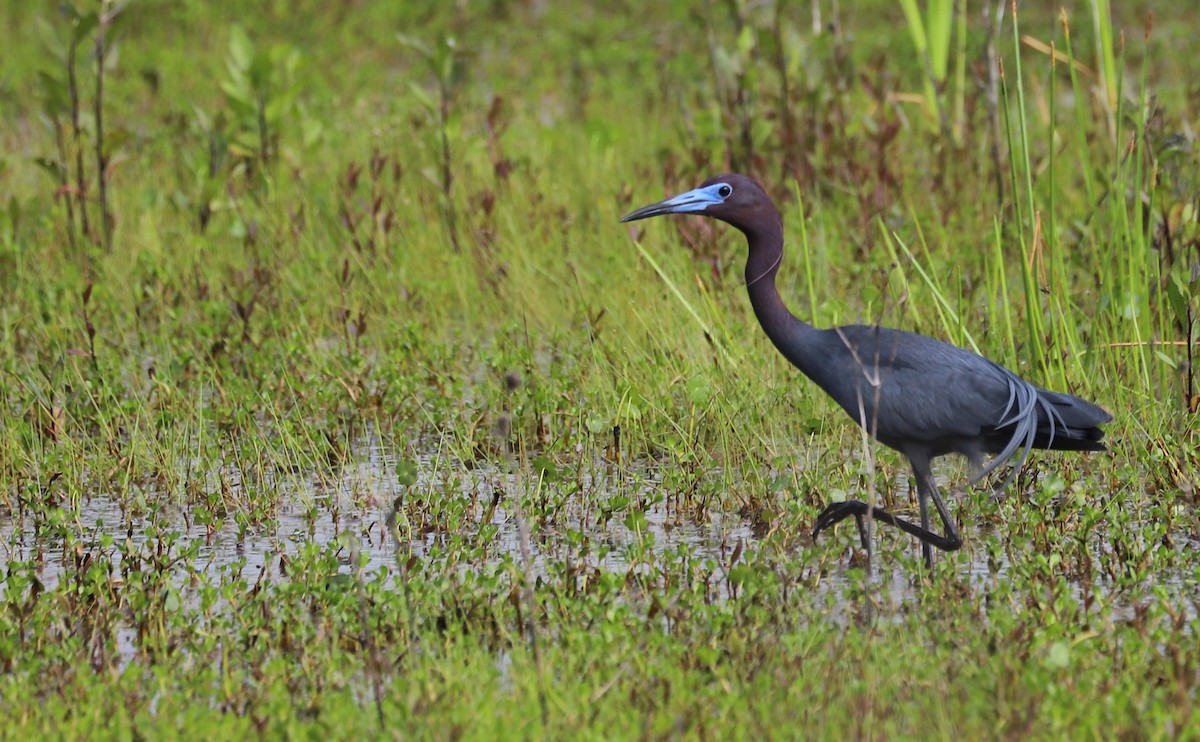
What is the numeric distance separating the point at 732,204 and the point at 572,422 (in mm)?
1047

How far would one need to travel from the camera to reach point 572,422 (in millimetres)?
5406

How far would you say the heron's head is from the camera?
4746 mm

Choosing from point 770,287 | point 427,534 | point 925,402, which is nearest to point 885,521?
point 925,402

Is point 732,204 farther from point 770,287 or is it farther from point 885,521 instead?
point 885,521

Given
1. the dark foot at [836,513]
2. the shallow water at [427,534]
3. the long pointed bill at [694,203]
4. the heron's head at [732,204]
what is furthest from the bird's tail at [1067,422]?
the long pointed bill at [694,203]

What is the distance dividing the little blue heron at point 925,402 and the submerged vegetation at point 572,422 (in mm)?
157

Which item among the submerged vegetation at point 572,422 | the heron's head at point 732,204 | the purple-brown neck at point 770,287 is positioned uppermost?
the heron's head at point 732,204

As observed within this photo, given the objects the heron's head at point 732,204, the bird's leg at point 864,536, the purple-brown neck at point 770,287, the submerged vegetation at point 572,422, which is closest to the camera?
the submerged vegetation at point 572,422

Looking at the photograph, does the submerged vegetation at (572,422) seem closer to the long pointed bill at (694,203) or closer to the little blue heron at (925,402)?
the little blue heron at (925,402)

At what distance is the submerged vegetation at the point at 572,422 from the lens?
11.3 feet

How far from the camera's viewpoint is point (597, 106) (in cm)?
1063

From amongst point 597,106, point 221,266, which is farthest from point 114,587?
point 597,106

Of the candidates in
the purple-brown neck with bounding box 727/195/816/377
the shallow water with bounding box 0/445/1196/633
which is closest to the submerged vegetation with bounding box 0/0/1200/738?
the shallow water with bounding box 0/445/1196/633

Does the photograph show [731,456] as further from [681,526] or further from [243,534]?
[243,534]
